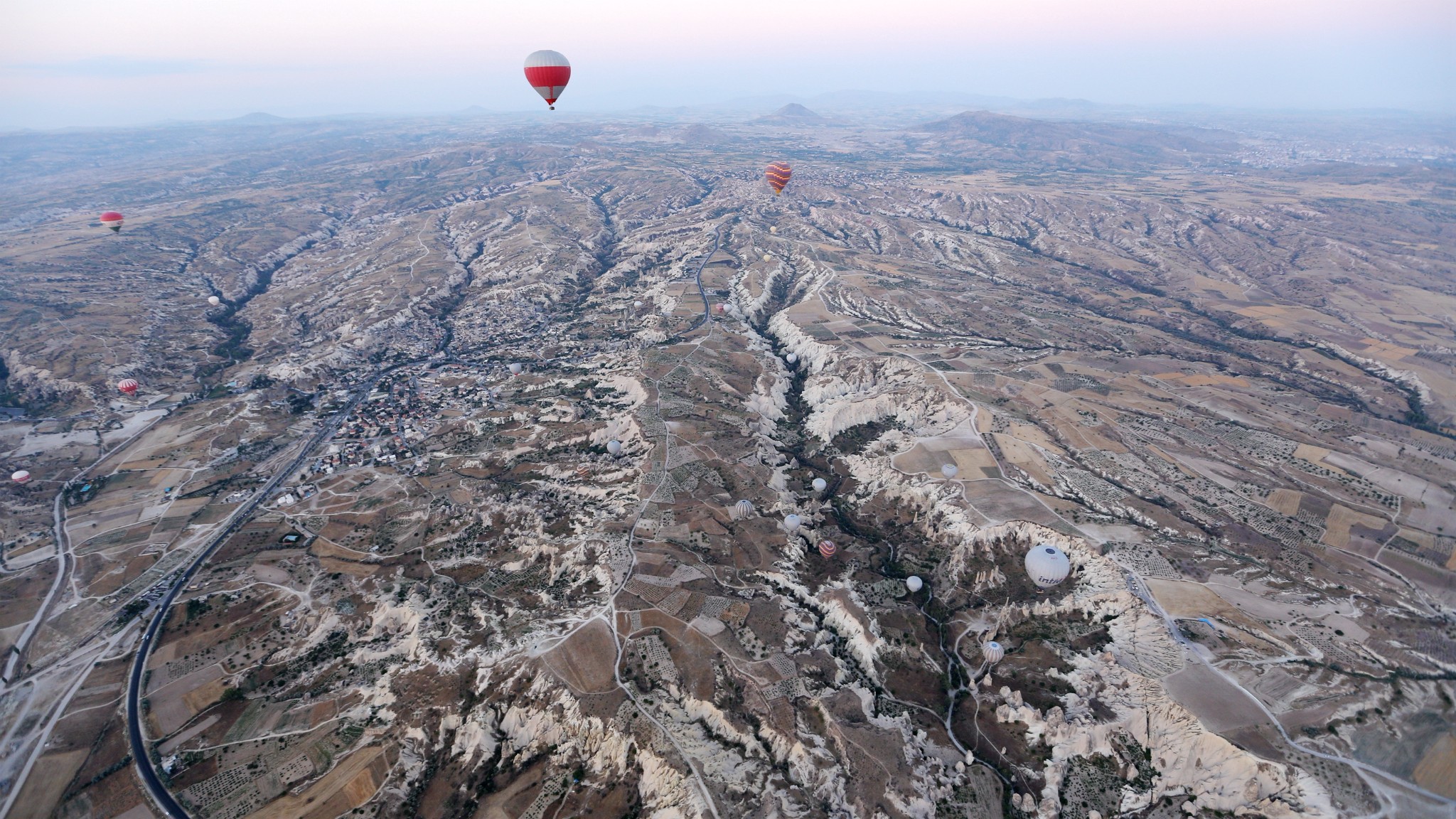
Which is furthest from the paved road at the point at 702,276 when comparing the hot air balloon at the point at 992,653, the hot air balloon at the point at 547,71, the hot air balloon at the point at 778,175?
the hot air balloon at the point at 992,653

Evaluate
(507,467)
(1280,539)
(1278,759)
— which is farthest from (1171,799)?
(507,467)

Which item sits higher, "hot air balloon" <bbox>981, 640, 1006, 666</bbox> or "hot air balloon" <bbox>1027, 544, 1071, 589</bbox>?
"hot air balloon" <bbox>1027, 544, 1071, 589</bbox>

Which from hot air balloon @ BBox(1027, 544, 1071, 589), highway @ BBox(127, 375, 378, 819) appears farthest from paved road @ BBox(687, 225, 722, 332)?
hot air balloon @ BBox(1027, 544, 1071, 589)

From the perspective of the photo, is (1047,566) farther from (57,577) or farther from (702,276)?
(702,276)

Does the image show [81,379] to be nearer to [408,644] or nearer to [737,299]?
[408,644]

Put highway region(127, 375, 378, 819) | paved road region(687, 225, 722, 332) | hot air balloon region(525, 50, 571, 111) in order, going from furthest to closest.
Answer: paved road region(687, 225, 722, 332), hot air balloon region(525, 50, 571, 111), highway region(127, 375, 378, 819)

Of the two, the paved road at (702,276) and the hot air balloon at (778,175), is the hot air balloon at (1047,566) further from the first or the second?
the hot air balloon at (778,175)

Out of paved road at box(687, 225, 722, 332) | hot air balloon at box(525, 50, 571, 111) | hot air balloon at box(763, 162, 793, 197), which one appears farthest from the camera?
hot air balloon at box(763, 162, 793, 197)

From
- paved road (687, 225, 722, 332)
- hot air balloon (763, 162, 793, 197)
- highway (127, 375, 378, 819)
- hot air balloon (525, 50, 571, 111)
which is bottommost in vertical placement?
highway (127, 375, 378, 819)

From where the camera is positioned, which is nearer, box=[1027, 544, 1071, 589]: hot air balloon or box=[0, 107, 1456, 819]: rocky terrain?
box=[0, 107, 1456, 819]: rocky terrain

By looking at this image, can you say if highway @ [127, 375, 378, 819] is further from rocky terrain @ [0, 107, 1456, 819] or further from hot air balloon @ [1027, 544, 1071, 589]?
hot air balloon @ [1027, 544, 1071, 589]
